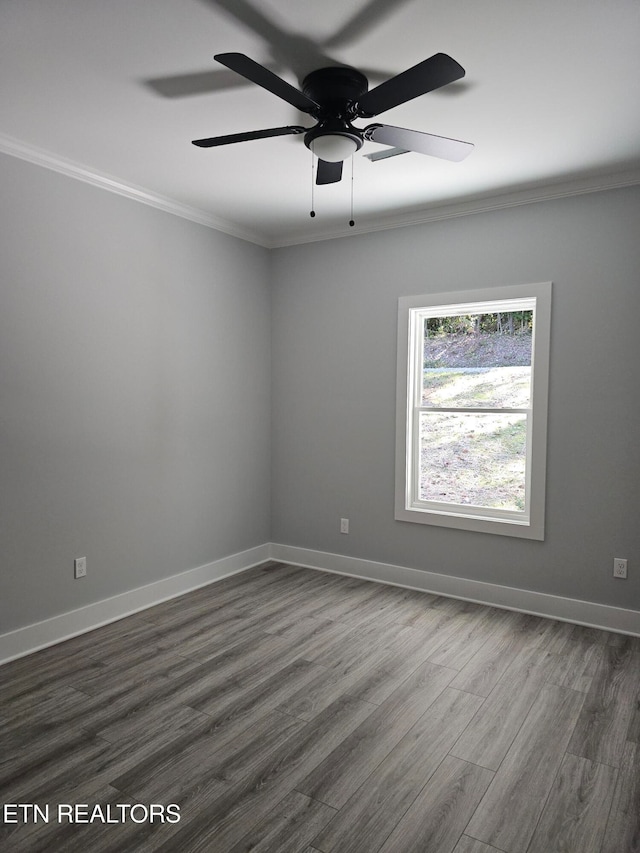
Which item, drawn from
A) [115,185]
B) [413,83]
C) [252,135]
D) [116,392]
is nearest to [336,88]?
[252,135]

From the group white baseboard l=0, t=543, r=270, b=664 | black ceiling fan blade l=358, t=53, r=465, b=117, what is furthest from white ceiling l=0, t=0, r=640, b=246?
white baseboard l=0, t=543, r=270, b=664

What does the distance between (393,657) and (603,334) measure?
2.24 meters

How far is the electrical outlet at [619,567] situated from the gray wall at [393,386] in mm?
40

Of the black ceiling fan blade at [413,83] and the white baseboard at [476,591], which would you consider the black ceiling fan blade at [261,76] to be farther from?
the white baseboard at [476,591]

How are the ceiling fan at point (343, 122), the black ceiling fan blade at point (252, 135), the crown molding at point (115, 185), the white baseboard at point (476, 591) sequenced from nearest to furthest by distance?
the ceiling fan at point (343, 122)
the black ceiling fan blade at point (252, 135)
the crown molding at point (115, 185)
the white baseboard at point (476, 591)

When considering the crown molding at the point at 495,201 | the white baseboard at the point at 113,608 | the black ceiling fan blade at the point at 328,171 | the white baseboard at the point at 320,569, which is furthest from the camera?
the crown molding at the point at 495,201

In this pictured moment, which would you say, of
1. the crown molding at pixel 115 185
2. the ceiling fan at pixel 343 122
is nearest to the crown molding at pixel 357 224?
the crown molding at pixel 115 185

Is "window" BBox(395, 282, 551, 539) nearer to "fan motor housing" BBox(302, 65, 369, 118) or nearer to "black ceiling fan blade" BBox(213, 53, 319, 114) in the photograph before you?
"fan motor housing" BBox(302, 65, 369, 118)

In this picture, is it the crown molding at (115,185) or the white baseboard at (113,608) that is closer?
the crown molding at (115,185)

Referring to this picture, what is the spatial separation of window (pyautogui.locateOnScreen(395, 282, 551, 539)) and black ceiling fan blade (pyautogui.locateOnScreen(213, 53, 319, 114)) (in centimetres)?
215

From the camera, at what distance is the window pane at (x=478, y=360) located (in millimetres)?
3883

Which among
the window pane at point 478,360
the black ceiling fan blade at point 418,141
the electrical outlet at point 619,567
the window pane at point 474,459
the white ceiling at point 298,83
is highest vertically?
the white ceiling at point 298,83

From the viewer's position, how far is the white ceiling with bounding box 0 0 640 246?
198 centimetres

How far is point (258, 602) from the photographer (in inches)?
155
